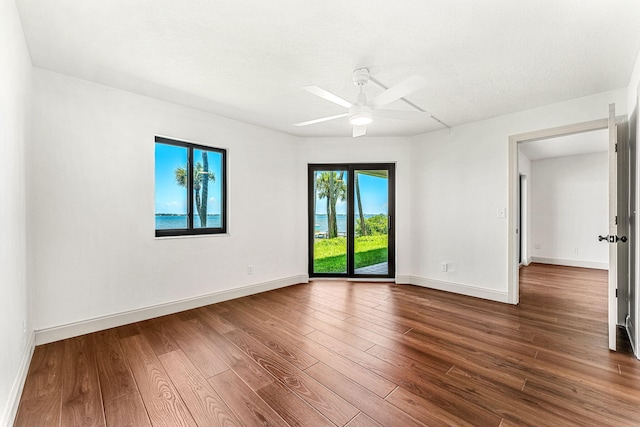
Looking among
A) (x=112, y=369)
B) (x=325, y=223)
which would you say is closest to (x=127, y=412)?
(x=112, y=369)

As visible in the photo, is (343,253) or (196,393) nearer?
(196,393)

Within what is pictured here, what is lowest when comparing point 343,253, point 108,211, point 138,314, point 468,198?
point 138,314

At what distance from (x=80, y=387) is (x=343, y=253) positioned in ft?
11.9

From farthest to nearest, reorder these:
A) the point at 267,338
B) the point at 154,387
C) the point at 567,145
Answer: the point at 567,145, the point at 267,338, the point at 154,387

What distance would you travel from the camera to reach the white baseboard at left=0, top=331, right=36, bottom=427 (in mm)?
1437

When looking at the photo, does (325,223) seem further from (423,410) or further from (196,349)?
(423,410)

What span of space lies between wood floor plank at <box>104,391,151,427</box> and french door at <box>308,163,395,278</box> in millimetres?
3278

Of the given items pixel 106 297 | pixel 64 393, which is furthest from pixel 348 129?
pixel 64 393

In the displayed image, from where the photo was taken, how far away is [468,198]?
401cm

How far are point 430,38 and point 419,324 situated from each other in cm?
260

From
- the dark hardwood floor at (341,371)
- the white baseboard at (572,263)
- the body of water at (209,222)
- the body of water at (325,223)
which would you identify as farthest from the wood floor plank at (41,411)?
the white baseboard at (572,263)

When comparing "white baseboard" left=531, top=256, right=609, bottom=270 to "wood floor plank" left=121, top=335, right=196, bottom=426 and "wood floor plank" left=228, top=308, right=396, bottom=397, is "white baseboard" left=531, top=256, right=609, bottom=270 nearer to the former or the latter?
"wood floor plank" left=228, top=308, right=396, bottom=397

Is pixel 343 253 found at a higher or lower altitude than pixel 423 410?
higher

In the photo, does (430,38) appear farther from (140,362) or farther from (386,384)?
(140,362)
